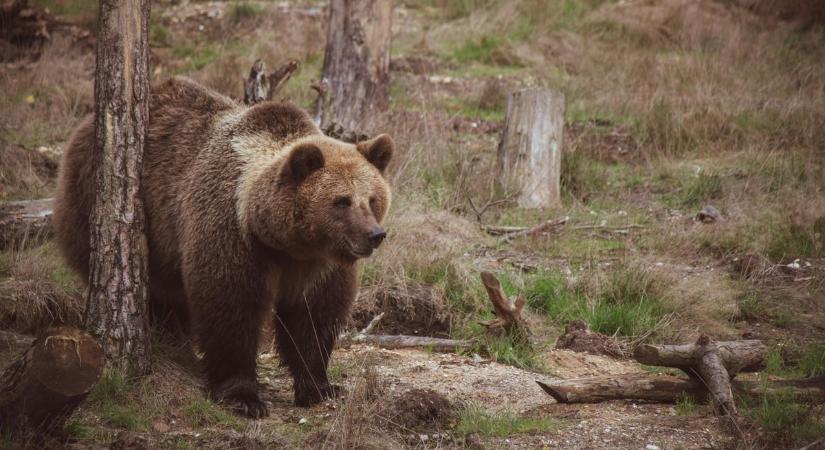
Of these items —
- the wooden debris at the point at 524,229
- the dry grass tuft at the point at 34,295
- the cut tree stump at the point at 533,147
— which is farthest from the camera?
the cut tree stump at the point at 533,147

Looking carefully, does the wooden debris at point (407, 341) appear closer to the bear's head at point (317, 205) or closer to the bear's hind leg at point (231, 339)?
the bear's hind leg at point (231, 339)

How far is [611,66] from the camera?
13.4 m

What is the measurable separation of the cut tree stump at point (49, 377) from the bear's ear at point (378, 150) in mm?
1945

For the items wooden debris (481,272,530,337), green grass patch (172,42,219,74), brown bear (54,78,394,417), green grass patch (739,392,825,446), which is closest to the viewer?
green grass patch (739,392,825,446)

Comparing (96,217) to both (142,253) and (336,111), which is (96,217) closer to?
(142,253)

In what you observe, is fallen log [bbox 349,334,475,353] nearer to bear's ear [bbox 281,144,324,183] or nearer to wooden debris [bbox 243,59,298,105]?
bear's ear [bbox 281,144,324,183]

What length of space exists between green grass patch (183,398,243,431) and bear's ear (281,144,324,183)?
54.7 inches

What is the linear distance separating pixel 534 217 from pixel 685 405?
429 centimetres

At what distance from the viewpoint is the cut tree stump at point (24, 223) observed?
708cm

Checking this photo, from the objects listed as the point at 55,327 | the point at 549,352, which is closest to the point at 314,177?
the point at 55,327

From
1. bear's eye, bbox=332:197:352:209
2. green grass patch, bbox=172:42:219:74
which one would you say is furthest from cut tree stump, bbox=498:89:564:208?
green grass patch, bbox=172:42:219:74

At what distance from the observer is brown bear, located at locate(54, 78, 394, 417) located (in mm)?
4855

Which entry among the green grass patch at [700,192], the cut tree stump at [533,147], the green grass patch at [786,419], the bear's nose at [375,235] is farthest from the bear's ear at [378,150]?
the green grass patch at [700,192]

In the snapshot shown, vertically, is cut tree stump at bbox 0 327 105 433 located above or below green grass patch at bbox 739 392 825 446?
above
